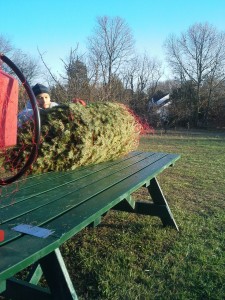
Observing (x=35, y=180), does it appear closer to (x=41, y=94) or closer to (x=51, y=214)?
(x=51, y=214)

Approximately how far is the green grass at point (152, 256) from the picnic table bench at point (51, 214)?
0.58 metres

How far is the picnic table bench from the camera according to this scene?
129 centimetres

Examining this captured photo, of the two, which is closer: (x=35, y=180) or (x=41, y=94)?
(x=35, y=180)

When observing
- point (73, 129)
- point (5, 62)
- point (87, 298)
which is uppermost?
point (5, 62)

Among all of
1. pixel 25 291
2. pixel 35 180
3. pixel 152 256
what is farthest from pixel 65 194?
pixel 152 256

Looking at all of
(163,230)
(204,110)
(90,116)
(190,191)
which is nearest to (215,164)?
(190,191)

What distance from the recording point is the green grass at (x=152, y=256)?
2.40 meters

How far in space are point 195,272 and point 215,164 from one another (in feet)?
19.0

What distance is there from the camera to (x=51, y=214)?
168 cm

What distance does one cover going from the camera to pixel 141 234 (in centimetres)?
341

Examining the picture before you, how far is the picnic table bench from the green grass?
22.7 inches

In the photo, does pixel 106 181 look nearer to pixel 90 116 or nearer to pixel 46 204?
pixel 46 204

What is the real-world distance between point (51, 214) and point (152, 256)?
1579 mm

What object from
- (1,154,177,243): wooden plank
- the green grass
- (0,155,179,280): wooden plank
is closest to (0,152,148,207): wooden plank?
(1,154,177,243): wooden plank
